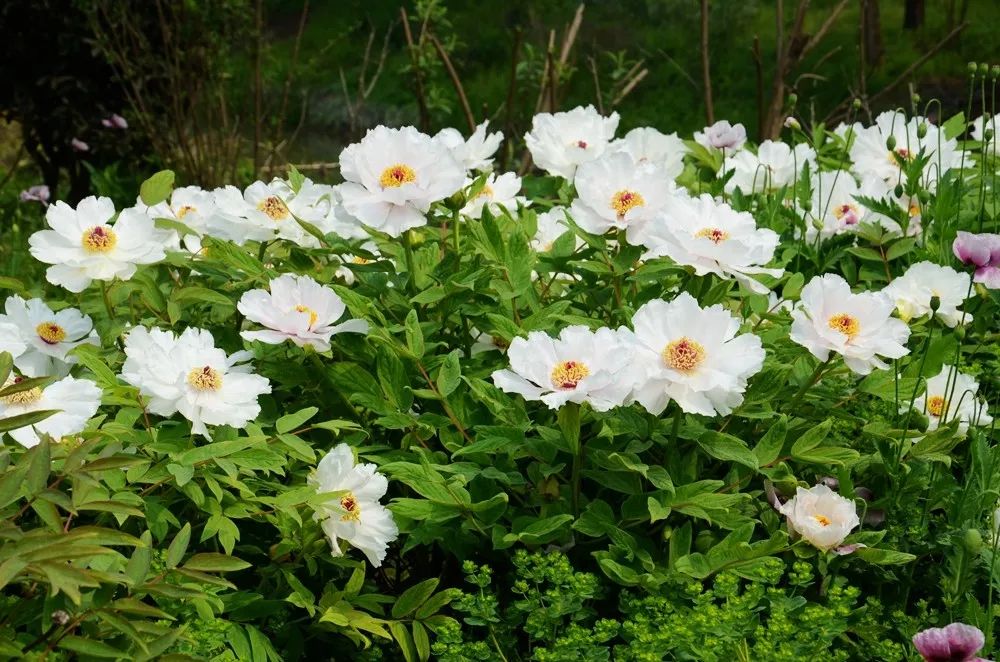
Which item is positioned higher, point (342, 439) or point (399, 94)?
point (342, 439)

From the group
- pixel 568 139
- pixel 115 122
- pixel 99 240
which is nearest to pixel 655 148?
pixel 568 139

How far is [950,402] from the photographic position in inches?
74.4

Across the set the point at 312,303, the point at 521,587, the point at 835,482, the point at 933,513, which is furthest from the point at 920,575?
the point at 312,303

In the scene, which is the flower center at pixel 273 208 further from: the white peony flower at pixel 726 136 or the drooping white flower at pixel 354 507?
the white peony flower at pixel 726 136

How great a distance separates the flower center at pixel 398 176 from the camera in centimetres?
172

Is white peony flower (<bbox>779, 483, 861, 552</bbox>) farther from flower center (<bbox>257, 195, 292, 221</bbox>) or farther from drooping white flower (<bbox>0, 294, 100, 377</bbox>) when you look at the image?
drooping white flower (<bbox>0, 294, 100, 377</bbox>)

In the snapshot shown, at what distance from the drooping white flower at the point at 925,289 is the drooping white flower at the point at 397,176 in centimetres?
83

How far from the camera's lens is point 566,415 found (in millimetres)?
1564

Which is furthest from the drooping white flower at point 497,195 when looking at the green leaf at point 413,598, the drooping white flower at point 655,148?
the green leaf at point 413,598

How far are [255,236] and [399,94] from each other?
869 cm

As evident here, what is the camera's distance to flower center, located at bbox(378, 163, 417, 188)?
1724 millimetres

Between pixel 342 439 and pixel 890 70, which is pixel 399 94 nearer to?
pixel 890 70

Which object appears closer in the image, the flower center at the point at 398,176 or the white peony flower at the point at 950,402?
the flower center at the point at 398,176

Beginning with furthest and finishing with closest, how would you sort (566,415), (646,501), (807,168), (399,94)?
(399,94), (807,168), (646,501), (566,415)
